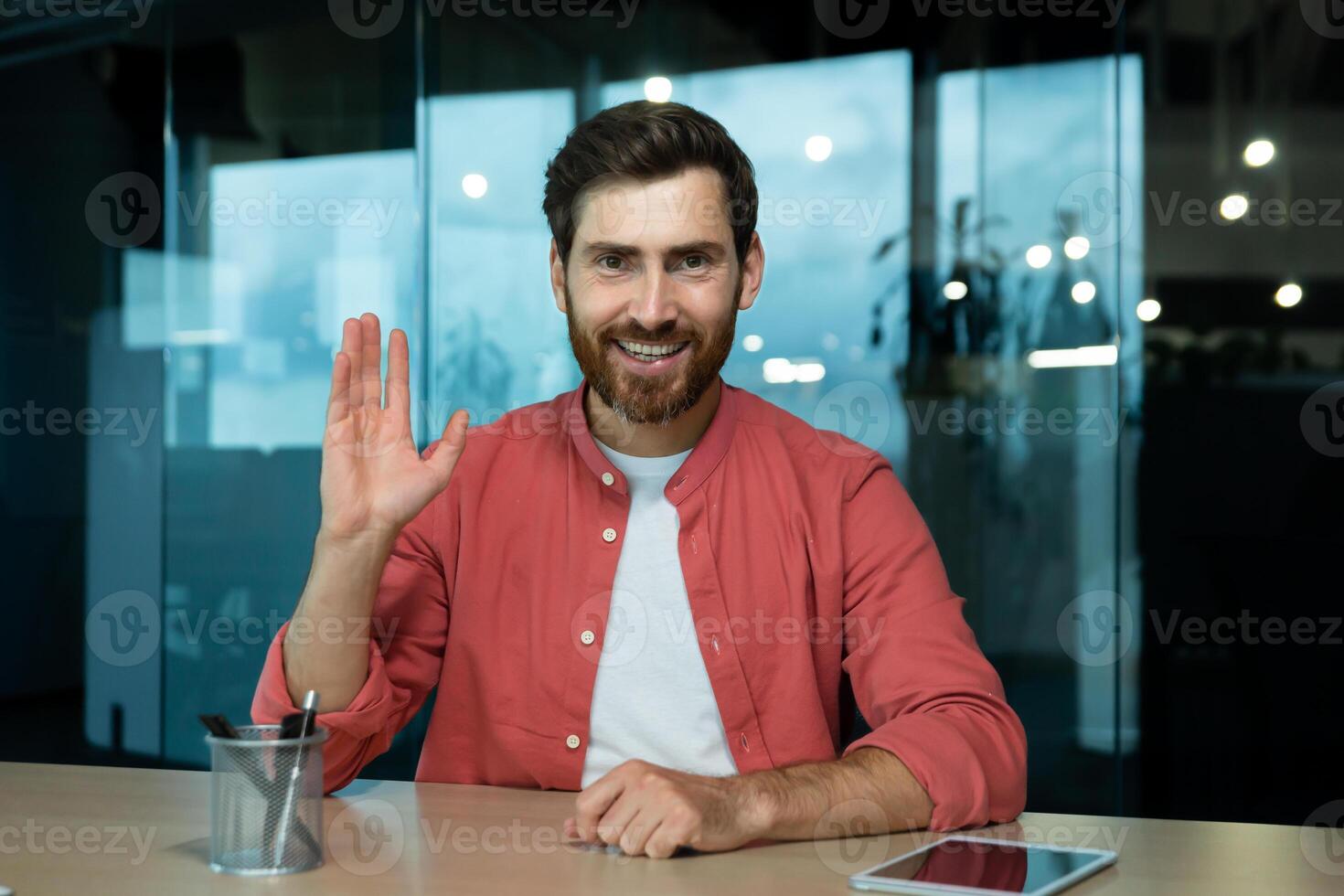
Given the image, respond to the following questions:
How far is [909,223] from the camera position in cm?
377

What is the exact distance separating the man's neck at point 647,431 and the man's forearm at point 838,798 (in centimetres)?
63

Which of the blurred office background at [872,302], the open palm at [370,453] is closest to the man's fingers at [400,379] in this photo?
the open palm at [370,453]

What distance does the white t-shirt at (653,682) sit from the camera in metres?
1.77

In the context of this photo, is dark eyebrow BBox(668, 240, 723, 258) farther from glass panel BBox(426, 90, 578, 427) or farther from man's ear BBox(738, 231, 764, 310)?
glass panel BBox(426, 90, 578, 427)

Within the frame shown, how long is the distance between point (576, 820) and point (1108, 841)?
554 mm

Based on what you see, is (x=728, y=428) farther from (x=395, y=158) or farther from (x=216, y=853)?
(x=395, y=158)

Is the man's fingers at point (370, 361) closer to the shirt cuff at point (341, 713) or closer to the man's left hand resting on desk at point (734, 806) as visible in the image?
the shirt cuff at point (341, 713)

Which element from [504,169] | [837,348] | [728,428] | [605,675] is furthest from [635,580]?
[504,169]

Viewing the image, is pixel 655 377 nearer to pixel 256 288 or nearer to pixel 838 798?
pixel 838 798

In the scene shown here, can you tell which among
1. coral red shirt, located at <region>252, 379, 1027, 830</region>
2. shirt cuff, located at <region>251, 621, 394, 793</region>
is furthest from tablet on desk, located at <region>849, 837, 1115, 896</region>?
shirt cuff, located at <region>251, 621, 394, 793</region>

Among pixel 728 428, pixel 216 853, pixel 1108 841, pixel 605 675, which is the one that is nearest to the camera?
pixel 216 853

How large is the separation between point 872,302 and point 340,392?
237 cm

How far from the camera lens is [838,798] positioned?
1375 millimetres

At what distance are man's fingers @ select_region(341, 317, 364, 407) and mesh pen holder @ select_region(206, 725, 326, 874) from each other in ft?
1.89
